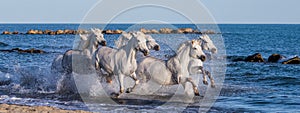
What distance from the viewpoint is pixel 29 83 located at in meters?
21.0

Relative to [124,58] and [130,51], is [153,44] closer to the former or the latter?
[130,51]

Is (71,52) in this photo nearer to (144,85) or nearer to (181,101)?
(144,85)

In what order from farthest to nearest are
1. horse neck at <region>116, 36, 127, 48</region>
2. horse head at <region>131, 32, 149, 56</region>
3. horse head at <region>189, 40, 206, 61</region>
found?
horse neck at <region>116, 36, 127, 48</region> < horse head at <region>189, 40, 206, 61</region> < horse head at <region>131, 32, 149, 56</region>

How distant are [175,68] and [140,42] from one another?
4.17ft

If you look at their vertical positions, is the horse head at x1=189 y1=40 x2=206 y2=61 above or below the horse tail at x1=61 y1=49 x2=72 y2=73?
above

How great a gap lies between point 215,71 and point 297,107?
1261cm

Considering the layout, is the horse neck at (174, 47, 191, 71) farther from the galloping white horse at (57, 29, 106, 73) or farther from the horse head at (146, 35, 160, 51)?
the galloping white horse at (57, 29, 106, 73)

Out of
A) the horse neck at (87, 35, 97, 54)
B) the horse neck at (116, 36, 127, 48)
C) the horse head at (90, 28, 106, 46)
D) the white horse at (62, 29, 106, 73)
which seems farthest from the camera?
the horse neck at (87, 35, 97, 54)

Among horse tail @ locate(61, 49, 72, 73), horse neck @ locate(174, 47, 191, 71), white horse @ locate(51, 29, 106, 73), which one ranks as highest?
white horse @ locate(51, 29, 106, 73)

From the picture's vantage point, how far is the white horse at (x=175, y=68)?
16.3 meters

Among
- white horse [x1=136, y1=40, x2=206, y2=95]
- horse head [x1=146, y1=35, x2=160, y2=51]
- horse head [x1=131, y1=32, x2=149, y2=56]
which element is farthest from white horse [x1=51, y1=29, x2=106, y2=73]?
horse head [x1=146, y1=35, x2=160, y2=51]

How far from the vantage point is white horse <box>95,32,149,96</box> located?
53.4 feet

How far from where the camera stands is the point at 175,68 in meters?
16.5

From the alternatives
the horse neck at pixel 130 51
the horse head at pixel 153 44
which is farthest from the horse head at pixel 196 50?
the horse neck at pixel 130 51
